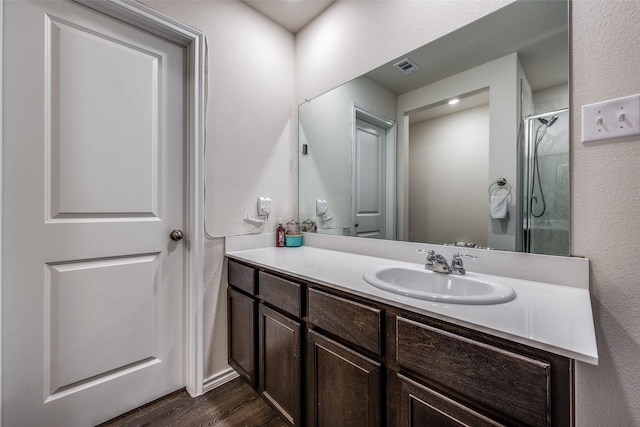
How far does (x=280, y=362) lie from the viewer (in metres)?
1.22

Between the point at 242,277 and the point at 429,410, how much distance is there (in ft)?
3.54

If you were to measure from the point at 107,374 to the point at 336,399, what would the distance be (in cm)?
119

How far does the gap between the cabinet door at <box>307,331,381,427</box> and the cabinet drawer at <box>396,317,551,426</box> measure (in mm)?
160

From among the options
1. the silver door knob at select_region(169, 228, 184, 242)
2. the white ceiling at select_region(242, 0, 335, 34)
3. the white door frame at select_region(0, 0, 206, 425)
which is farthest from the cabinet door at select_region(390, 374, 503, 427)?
the white ceiling at select_region(242, 0, 335, 34)

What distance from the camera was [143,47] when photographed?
55.5 inches

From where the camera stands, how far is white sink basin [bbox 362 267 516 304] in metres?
0.78

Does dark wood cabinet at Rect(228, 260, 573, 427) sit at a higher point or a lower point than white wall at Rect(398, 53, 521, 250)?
lower

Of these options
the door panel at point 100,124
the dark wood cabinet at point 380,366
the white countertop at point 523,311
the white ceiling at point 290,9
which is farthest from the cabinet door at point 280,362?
the white ceiling at point 290,9

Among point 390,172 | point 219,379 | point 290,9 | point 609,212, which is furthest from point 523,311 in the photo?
point 290,9

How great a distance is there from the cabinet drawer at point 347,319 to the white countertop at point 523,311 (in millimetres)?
55

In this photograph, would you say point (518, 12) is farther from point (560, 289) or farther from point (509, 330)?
point (509, 330)

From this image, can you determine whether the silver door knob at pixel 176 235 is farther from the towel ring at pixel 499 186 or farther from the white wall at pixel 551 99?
the white wall at pixel 551 99

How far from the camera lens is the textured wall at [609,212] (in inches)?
32.8

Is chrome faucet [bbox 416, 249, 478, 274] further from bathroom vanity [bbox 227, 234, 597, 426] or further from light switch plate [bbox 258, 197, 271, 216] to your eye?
light switch plate [bbox 258, 197, 271, 216]
